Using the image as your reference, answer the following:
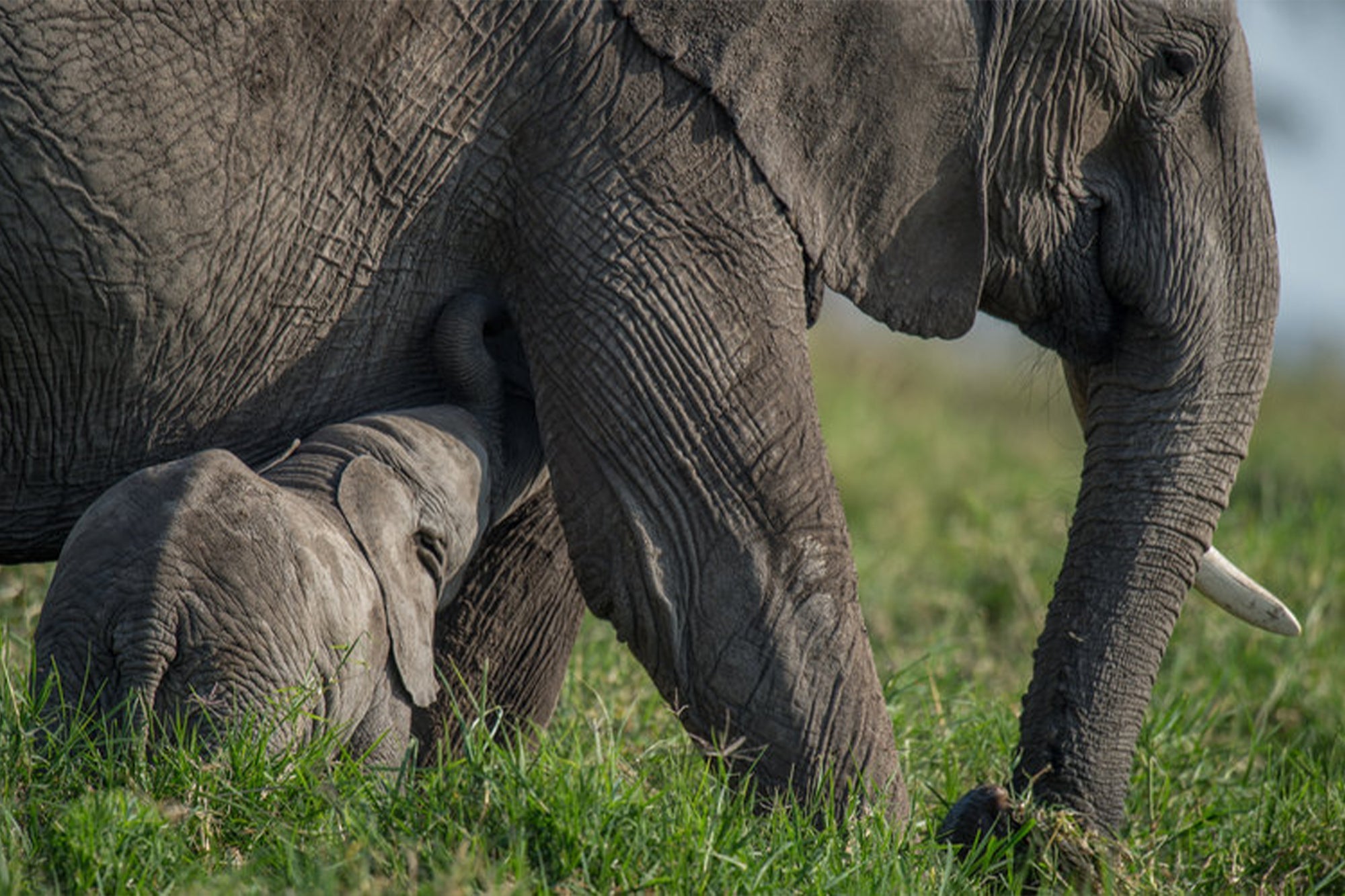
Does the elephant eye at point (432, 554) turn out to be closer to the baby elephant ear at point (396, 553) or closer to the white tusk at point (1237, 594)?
the baby elephant ear at point (396, 553)

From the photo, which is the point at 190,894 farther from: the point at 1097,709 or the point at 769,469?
the point at 1097,709

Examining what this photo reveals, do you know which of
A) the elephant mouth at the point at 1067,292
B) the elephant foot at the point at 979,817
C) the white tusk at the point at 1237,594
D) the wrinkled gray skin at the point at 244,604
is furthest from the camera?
the white tusk at the point at 1237,594

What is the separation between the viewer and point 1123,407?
4484 millimetres

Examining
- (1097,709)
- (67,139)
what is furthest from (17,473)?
(1097,709)

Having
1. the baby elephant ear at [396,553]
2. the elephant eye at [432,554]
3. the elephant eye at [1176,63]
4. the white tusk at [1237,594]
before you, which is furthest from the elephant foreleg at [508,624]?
the elephant eye at [1176,63]

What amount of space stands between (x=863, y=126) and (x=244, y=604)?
164 cm

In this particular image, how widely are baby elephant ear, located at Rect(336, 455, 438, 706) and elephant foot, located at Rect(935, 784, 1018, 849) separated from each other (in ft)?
3.62

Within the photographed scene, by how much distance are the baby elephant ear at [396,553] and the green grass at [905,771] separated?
0.22 metres

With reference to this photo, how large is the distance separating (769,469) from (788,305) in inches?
13.5

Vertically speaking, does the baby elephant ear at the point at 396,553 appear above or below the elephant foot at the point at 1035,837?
below

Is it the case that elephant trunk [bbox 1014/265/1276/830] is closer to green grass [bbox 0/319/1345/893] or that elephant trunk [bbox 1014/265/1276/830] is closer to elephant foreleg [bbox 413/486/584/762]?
green grass [bbox 0/319/1345/893]

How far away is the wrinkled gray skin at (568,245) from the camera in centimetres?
377

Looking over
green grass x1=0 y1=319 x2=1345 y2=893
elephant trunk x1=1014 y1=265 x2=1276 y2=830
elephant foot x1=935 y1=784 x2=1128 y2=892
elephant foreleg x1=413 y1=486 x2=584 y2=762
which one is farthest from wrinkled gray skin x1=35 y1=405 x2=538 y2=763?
elephant trunk x1=1014 y1=265 x2=1276 y2=830

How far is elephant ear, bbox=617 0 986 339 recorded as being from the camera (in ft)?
12.7
